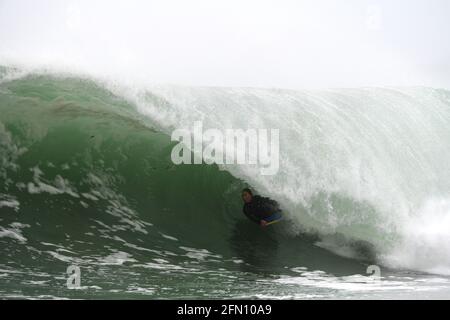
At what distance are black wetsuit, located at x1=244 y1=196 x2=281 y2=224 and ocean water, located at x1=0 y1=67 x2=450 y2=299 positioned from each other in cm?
20

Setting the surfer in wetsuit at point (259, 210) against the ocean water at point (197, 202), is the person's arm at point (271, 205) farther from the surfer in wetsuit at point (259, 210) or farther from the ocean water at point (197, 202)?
the ocean water at point (197, 202)

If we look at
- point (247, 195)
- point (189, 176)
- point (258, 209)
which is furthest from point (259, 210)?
point (189, 176)

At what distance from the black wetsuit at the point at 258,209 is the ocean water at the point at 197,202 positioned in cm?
20

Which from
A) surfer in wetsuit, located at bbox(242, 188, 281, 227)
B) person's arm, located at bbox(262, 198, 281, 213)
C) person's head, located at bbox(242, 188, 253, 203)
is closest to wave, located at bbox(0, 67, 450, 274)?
surfer in wetsuit, located at bbox(242, 188, 281, 227)

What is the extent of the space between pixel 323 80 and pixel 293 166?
14283 millimetres

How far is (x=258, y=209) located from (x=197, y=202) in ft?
3.55

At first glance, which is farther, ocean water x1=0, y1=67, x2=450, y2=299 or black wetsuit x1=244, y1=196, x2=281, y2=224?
black wetsuit x1=244, y1=196, x2=281, y2=224

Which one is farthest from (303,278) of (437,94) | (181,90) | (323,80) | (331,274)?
(323,80)

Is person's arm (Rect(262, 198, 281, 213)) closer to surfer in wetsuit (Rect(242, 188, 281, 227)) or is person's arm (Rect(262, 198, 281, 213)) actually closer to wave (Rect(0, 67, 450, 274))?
surfer in wetsuit (Rect(242, 188, 281, 227))

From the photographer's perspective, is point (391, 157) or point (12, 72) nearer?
point (12, 72)

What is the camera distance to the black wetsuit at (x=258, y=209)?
7.91m

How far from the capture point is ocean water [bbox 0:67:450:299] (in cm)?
616

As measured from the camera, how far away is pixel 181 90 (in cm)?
984
